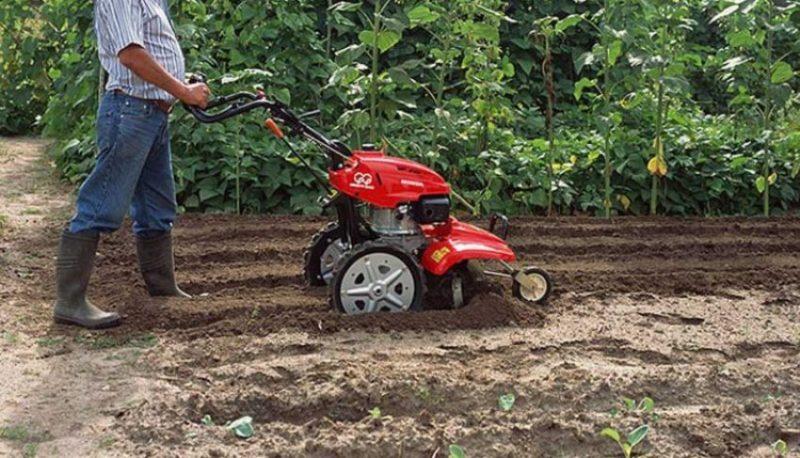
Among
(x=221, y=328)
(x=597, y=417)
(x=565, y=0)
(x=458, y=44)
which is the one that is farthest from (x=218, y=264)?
(x=565, y=0)

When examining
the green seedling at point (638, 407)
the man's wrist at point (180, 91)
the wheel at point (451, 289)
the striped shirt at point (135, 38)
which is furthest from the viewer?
the wheel at point (451, 289)

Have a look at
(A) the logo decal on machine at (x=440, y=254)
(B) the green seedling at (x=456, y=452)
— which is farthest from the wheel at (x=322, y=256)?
(B) the green seedling at (x=456, y=452)

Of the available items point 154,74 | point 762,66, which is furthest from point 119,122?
point 762,66

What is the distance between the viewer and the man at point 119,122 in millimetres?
5066

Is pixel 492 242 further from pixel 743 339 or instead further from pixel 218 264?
pixel 218 264

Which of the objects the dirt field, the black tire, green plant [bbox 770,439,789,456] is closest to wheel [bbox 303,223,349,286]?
the black tire

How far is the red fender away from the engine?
6cm

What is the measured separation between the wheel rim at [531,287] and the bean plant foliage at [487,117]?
1.64 m

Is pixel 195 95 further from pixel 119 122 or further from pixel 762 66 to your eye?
pixel 762 66

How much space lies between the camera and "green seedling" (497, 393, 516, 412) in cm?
441

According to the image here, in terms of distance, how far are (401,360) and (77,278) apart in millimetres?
1514

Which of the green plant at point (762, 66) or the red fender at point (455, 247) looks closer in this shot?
the red fender at point (455, 247)

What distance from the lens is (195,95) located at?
5199mm

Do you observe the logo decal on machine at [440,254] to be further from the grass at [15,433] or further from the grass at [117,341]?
the grass at [15,433]
